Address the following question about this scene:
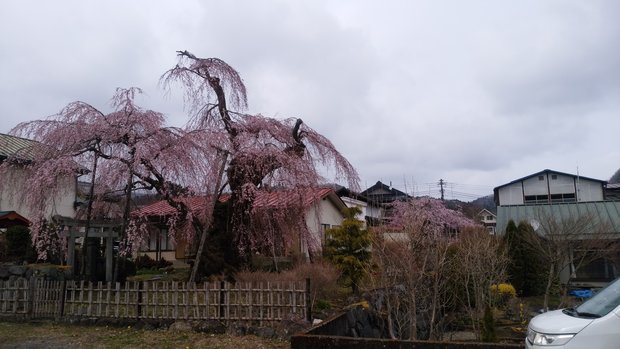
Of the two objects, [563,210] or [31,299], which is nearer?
[31,299]

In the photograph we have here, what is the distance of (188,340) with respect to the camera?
9195 mm

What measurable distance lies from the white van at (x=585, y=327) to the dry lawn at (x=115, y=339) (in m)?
4.60

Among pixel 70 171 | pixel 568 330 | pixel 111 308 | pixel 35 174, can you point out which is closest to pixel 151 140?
pixel 70 171

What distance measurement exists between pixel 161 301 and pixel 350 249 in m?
5.75

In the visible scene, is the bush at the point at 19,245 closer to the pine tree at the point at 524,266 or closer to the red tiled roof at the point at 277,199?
the red tiled roof at the point at 277,199

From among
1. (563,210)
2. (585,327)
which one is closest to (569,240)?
(563,210)

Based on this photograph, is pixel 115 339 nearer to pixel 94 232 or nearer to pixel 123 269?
pixel 94 232

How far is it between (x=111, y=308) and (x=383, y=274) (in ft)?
20.1

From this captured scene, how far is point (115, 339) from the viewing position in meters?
9.43

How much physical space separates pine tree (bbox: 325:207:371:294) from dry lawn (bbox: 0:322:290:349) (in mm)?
5061

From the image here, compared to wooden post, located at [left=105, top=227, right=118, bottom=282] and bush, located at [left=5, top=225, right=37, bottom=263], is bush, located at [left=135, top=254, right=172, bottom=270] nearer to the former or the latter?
bush, located at [left=5, top=225, right=37, bottom=263]

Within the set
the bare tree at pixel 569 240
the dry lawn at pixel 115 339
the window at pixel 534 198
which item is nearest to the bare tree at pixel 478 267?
the bare tree at pixel 569 240

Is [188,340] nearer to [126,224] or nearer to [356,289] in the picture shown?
[356,289]

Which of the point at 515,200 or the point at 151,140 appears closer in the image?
the point at 151,140
